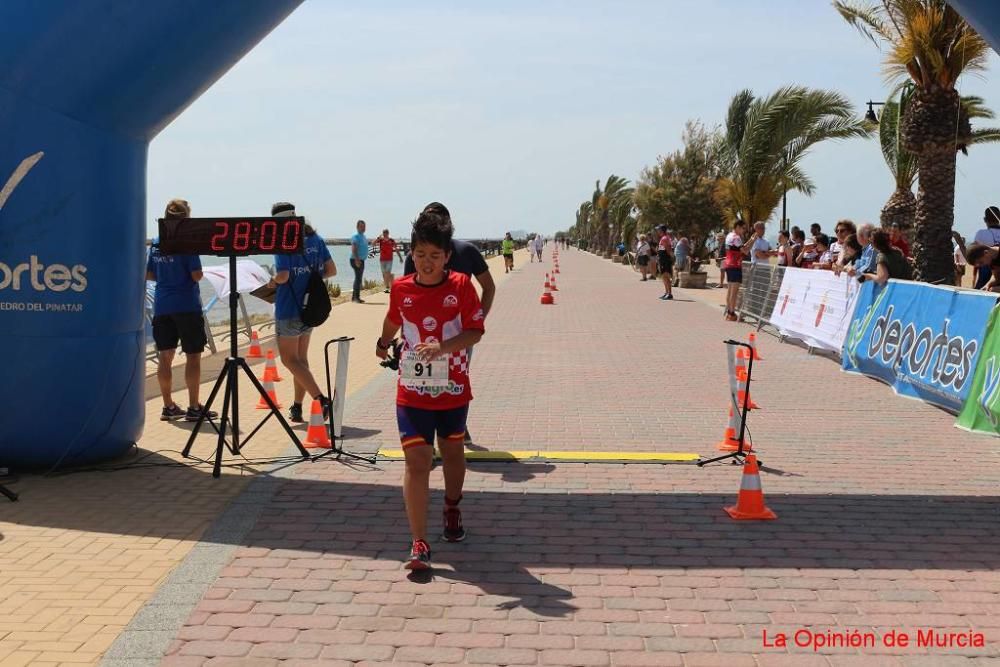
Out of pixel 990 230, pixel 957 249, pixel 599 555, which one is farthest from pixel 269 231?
pixel 957 249

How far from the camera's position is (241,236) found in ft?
22.0

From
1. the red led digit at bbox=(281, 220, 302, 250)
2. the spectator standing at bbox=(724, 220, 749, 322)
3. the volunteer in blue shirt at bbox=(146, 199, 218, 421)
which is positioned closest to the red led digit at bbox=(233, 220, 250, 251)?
the red led digit at bbox=(281, 220, 302, 250)

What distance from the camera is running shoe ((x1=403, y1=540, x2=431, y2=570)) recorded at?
4824mm

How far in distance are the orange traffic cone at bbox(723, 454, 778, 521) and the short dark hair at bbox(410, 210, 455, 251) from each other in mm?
2292

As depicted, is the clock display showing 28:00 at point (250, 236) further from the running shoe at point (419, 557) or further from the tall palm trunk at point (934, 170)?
the tall palm trunk at point (934, 170)

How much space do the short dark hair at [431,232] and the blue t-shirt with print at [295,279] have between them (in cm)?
321

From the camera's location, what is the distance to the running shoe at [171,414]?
880cm

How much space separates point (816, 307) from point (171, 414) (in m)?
9.43

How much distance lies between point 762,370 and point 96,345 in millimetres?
8294

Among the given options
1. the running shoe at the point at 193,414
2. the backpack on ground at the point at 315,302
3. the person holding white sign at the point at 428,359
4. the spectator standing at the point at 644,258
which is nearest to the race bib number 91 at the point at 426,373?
the person holding white sign at the point at 428,359

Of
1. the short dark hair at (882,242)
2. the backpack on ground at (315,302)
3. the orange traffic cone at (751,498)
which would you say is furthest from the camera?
the short dark hair at (882,242)

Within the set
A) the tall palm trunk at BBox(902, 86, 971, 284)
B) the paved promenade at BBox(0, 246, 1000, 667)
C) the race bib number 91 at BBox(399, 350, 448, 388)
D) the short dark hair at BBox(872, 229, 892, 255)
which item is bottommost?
the paved promenade at BBox(0, 246, 1000, 667)

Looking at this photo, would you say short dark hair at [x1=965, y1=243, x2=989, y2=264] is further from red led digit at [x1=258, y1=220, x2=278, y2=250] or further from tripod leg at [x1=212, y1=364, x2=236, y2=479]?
tripod leg at [x1=212, y1=364, x2=236, y2=479]

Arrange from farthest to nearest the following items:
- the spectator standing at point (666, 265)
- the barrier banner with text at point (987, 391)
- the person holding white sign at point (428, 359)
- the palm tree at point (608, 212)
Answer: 1. the palm tree at point (608, 212)
2. the spectator standing at point (666, 265)
3. the barrier banner with text at point (987, 391)
4. the person holding white sign at point (428, 359)
